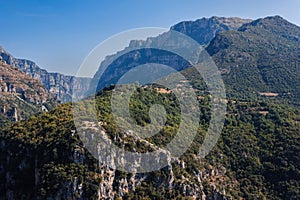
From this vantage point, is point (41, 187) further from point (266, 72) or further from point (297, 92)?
point (266, 72)

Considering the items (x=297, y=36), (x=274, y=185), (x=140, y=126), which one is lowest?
(x=274, y=185)

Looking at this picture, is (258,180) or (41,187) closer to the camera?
(41,187)

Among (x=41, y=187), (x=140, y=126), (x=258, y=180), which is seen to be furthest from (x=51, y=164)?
(x=258, y=180)

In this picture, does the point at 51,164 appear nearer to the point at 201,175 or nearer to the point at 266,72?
the point at 201,175

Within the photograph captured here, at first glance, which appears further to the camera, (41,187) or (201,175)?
(201,175)

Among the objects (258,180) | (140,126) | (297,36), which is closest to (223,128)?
(258,180)

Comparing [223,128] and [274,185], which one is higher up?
[223,128]

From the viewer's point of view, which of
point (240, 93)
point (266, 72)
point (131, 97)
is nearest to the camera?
point (131, 97)

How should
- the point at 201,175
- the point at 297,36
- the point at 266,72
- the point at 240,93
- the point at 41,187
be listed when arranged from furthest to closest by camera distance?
the point at 297,36, the point at 266,72, the point at 240,93, the point at 201,175, the point at 41,187

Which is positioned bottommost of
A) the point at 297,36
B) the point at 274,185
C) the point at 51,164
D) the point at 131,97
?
the point at 274,185
